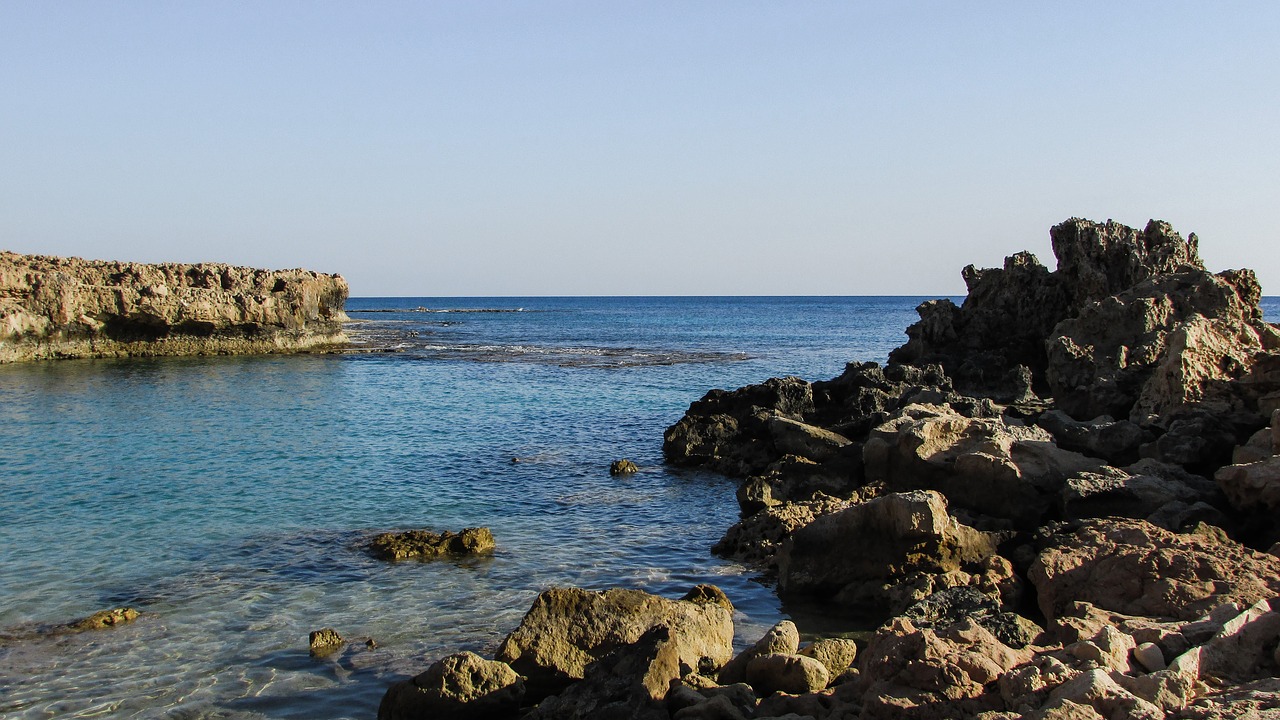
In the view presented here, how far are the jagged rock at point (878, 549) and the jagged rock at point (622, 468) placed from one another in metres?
8.93

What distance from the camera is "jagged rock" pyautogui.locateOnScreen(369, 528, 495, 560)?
13828mm

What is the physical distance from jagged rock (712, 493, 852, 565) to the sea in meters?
0.38

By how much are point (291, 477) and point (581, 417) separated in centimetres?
1144

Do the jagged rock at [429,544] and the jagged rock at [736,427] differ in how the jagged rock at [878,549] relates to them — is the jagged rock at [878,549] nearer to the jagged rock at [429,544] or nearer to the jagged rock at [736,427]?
the jagged rock at [429,544]

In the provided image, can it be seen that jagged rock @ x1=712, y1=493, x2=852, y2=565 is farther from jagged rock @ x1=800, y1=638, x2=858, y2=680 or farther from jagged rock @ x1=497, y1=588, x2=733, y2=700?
jagged rock @ x1=800, y1=638, x2=858, y2=680

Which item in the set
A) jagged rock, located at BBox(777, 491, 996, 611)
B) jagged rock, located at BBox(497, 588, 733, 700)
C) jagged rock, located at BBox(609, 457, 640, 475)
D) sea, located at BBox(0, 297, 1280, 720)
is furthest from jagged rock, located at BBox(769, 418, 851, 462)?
jagged rock, located at BBox(497, 588, 733, 700)

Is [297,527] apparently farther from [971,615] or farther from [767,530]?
[971,615]

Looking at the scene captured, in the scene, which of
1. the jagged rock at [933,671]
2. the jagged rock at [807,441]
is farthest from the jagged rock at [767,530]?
the jagged rock at [933,671]

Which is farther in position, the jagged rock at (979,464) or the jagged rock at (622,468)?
the jagged rock at (622,468)

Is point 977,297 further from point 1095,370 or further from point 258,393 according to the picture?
point 258,393

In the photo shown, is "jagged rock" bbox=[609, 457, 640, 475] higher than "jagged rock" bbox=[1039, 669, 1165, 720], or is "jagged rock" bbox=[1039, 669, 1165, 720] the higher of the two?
"jagged rock" bbox=[1039, 669, 1165, 720]

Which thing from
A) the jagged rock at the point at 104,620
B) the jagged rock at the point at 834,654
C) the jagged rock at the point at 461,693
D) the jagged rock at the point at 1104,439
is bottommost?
the jagged rock at the point at 104,620

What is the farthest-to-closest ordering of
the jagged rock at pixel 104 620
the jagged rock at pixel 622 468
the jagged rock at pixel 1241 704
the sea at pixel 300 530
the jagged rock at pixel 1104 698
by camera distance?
the jagged rock at pixel 622 468 < the jagged rock at pixel 104 620 < the sea at pixel 300 530 < the jagged rock at pixel 1104 698 < the jagged rock at pixel 1241 704

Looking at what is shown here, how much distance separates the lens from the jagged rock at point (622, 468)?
20627 mm
